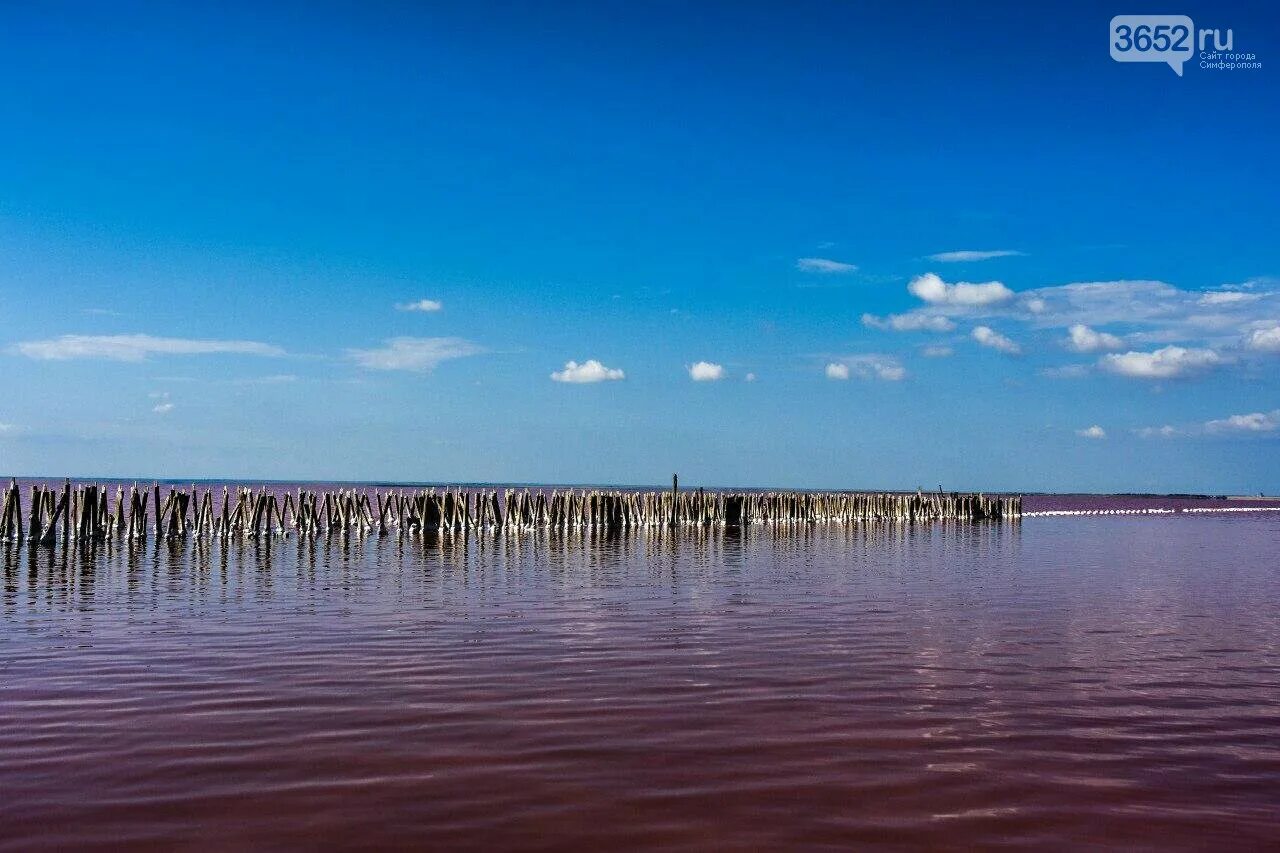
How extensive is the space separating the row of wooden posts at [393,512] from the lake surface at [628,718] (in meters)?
9.34

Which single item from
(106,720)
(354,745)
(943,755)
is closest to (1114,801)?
(943,755)

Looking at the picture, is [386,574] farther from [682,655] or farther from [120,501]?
[120,501]

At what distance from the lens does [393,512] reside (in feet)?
99.5

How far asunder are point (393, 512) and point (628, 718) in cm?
2441

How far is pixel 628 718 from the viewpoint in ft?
22.9

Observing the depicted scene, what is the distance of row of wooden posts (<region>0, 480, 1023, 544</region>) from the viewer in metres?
23.7

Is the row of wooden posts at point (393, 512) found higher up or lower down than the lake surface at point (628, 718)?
higher up

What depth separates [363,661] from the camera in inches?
357

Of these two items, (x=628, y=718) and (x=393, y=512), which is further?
(x=393, y=512)

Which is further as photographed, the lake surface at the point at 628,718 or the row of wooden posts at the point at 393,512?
the row of wooden posts at the point at 393,512

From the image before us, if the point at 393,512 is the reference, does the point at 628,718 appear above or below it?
below

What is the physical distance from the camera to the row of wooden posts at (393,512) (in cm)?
2370

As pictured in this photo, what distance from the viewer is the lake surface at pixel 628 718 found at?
16.5ft

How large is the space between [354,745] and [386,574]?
1121 centimetres
